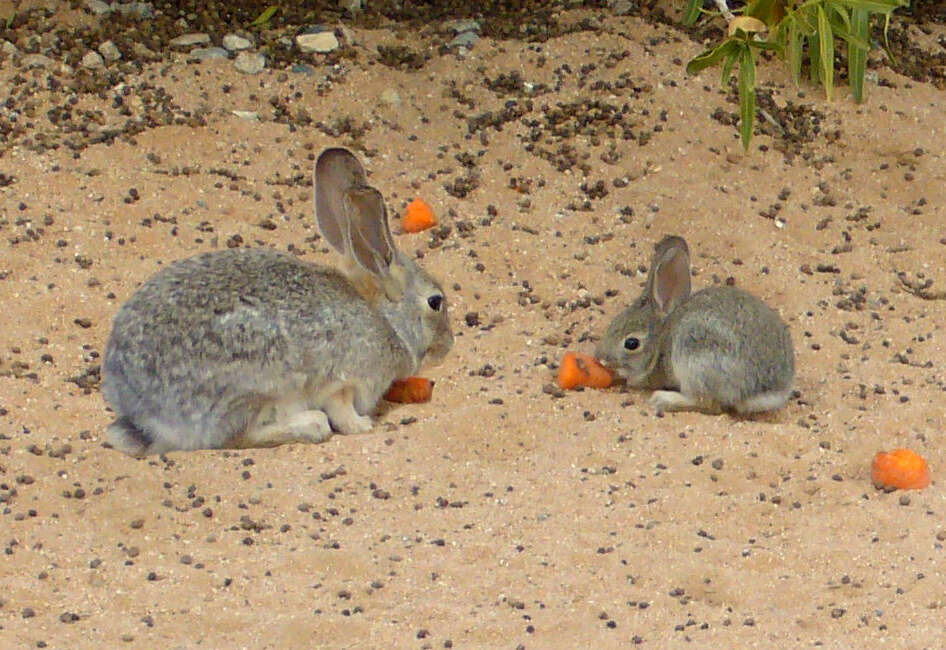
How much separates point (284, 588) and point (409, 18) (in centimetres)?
583

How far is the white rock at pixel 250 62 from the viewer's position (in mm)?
9602

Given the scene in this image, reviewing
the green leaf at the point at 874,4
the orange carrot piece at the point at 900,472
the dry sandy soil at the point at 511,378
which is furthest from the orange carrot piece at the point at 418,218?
the orange carrot piece at the point at 900,472

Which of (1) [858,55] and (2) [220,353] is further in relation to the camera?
(1) [858,55]

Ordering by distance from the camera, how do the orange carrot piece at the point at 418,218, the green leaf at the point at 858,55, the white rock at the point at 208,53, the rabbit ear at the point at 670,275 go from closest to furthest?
the rabbit ear at the point at 670,275 < the orange carrot piece at the point at 418,218 < the green leaf at the point at 858,55 < the white rock at the point at 208,53

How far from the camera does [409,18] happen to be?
10391 millimetres

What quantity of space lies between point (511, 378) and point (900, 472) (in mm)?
1856

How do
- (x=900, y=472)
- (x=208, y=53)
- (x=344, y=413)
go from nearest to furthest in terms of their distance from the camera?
1. (x=900, y=472)
2. (x=344, y=413)
3. (x=208, y=53)

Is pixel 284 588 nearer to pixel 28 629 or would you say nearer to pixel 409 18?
pixel 28 629

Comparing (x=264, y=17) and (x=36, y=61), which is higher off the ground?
(x=264, y=17)

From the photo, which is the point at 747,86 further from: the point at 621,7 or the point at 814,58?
the point at 621,7

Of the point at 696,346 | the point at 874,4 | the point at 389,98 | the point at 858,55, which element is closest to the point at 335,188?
the point at 696,346

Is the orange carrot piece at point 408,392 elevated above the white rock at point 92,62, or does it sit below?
below

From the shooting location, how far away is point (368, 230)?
271 inches

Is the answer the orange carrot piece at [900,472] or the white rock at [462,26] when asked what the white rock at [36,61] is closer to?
the white rock at [462,26]
